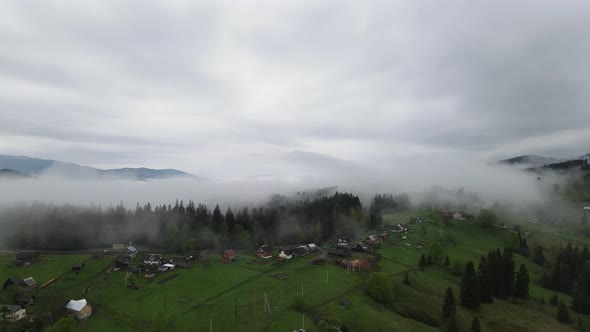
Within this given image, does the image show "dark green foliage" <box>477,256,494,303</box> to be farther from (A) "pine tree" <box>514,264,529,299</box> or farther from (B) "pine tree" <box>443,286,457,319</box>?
(B) "pine tree" <box>443,286,457,319</box>

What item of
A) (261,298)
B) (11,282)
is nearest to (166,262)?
(11,282)

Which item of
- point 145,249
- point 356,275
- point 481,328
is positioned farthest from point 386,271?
point 145,249

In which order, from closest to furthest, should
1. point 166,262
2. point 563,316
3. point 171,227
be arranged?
1. point 563,316
2. point 166,262
3. point 171,227

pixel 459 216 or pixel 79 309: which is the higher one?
pixel 459 216

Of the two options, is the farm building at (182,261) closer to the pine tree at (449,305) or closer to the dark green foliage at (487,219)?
the pine tree at (449,305)

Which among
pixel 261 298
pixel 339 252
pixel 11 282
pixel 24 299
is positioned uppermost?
pixel 339 252

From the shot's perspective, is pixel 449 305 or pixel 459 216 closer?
pixel 449 305

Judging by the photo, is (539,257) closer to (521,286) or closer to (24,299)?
(521,286)

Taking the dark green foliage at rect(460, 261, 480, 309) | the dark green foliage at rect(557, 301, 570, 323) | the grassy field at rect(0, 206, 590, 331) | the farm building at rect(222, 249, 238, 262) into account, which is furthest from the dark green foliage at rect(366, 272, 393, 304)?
the farm building at rect(222, 249, 238, 262)
